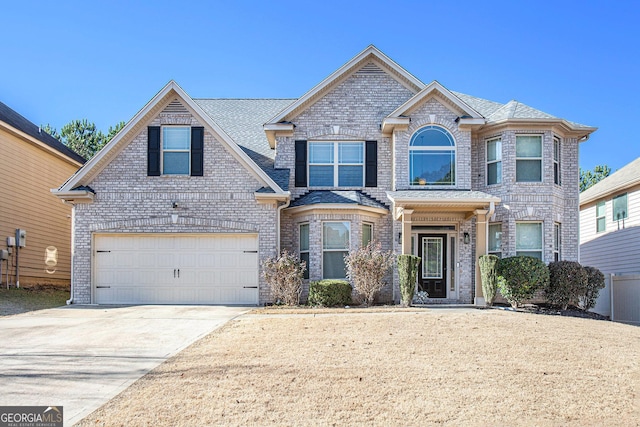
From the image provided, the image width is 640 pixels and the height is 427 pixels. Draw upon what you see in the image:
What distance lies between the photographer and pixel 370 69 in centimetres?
1936

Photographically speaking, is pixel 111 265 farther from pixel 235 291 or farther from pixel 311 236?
pixel 311 236

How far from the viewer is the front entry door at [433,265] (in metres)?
18.7

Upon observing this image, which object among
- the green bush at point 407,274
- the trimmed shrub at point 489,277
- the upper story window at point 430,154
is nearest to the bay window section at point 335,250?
the green bush at point 407,274

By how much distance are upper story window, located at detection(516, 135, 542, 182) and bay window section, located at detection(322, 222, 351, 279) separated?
5481 millimetres

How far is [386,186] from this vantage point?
1884 cm

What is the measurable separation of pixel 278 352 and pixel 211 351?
111 centimetres

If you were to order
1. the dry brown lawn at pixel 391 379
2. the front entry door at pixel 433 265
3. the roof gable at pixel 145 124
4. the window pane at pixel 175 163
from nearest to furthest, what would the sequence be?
the dry brown lawn at pixel 391 379 < the roof gable at pixel 145 124 < the window pane at pixel 175 163 < the front entry door at pixel 433 265

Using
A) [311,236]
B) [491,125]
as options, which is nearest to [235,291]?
[311,236]

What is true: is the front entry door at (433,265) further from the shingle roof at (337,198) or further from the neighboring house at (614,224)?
the neighboring house at (614,224)

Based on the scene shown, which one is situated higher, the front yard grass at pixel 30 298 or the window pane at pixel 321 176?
the window pane at pixel 321 176

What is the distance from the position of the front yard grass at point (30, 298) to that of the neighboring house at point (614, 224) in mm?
19513

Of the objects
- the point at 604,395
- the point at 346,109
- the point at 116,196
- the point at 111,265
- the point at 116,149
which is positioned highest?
the point at 346,109

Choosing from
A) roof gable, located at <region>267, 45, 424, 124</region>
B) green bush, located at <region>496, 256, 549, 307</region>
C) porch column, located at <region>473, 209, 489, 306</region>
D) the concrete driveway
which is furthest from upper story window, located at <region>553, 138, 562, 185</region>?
the concrete driveway

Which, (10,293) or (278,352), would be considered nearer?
(278,352)
